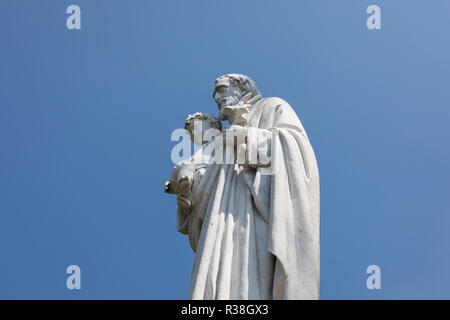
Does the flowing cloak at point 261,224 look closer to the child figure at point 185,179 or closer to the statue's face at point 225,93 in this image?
the child figure at point 185,179

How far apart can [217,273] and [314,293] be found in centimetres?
116

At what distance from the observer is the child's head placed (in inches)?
476

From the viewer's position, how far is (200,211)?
36.1 ft

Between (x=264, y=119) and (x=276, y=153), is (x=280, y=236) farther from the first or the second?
(x=264, y=119)

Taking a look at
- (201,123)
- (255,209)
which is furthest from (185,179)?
(201,123)

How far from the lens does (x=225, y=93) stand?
1259 cm

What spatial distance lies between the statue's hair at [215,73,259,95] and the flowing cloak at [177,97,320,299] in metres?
1.29

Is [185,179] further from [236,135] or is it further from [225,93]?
[225,93]

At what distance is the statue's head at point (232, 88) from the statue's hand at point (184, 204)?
194 centimetres

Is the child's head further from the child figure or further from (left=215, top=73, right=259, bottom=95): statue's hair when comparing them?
(left=215, top=73, right=259, bottom=95): statue's hair

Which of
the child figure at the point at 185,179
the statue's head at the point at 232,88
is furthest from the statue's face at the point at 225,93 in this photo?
the child figure at the point at 185,179

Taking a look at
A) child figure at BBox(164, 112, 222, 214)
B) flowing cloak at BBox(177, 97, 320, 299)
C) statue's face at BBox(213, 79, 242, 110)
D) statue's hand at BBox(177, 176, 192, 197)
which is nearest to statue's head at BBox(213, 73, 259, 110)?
statue's face at BBox(213, 79, 242, 110)

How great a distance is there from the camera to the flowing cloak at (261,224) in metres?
9.70
